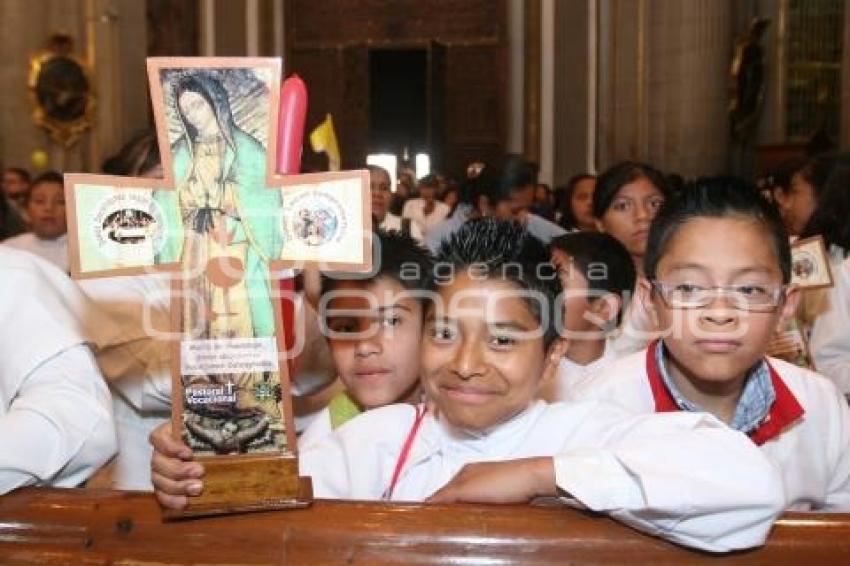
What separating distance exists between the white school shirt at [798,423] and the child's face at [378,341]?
443 mm

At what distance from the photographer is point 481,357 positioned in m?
2.22

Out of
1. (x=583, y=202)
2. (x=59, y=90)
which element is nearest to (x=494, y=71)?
(x=59, y=90)

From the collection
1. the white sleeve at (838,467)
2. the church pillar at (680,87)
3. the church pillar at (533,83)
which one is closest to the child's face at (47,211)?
the white sleeve at (838,467)

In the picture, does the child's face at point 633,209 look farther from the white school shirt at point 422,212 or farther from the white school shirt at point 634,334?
the white school shirt at point 422,212

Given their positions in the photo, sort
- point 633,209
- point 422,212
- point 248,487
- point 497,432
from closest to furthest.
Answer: point 248,487 < point 497,432 < point 633,209 < point 422,212

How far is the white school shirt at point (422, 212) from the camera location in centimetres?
1148

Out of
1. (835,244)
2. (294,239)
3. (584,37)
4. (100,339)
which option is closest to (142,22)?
(584,37)

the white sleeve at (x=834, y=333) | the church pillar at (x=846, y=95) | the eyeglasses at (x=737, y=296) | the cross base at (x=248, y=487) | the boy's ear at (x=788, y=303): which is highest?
the church pillar at (x=846, y=95)

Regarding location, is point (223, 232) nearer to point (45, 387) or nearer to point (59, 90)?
point (45, 387)

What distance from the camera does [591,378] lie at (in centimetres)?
280

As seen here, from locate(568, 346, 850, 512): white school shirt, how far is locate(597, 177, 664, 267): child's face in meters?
2.06

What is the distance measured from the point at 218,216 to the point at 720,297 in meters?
1.03

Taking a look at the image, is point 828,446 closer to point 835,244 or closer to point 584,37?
point 835,244

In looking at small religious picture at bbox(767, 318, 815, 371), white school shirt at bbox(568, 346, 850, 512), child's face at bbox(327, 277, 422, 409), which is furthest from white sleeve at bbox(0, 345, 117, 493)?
small religious picture at bbox(767, 318, 815, 371)
